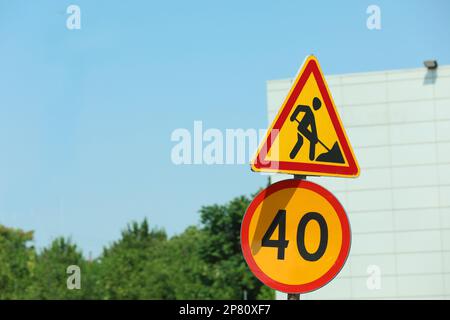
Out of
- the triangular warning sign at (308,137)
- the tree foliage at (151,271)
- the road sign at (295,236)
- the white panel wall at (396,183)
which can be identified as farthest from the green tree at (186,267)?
the road sign at (295,236)

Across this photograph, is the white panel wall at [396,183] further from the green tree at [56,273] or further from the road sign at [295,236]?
the road sign at [295,236]

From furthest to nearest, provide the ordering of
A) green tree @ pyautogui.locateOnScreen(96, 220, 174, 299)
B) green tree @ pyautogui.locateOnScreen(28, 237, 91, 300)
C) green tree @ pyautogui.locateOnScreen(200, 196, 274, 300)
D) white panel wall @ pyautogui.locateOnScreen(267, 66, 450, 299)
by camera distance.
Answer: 1. green tree @ pyautogui.locateOnScreen(96, 220, 174, 299)
2. green tree @ pyautogui.locateOnScreen(28, 237, 91, 300)
3. green tree @ pyautogui.locateOnScreen(200, 196, 274, 300)
4. white panel wall @ pyautogui.locateOnScreen(267, 66, 450, 299)

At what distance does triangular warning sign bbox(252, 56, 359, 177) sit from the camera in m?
5.68

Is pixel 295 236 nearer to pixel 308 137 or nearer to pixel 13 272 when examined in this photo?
pixel 308 137

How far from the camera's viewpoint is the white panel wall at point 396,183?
146 feet

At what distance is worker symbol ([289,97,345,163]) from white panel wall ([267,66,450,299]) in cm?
3775

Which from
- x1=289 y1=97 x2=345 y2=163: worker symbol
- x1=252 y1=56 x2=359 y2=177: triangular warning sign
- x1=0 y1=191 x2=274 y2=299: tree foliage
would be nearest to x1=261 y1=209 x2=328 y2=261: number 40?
x1=252 y1=56 x2=359 y2=177: triangular warning sign

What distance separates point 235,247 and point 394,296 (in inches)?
1232

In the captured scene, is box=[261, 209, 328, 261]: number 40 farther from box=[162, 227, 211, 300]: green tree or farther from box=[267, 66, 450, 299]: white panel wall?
box=[162, 227, 211, 300]: green tree

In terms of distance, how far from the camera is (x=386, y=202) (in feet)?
149

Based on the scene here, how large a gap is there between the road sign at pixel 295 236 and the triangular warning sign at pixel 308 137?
0.18m

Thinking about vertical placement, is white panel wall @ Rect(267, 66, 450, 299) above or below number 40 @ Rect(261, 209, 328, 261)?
above
